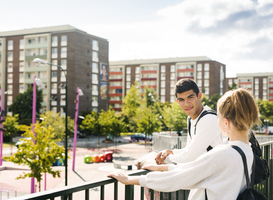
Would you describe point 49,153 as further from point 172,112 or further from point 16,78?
point 16,78

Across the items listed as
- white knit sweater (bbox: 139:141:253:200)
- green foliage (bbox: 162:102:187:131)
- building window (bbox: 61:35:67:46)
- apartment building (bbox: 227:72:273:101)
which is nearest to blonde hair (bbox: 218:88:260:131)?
white knit sweater (bbox: 139:141:253:200)

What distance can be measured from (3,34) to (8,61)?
7265 millimetres

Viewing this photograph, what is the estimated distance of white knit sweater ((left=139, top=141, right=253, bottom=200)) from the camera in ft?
5.69

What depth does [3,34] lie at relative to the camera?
67875mm

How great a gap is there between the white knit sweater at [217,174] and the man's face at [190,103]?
1292 mm

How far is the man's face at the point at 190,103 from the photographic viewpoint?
310cm

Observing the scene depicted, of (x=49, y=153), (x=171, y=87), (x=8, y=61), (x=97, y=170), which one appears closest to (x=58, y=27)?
(x=8, y=61)

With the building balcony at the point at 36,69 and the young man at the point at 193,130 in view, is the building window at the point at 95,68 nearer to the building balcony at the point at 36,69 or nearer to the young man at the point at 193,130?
the building balcony at the point at 36,69

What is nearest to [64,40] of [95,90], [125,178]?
[95,90]

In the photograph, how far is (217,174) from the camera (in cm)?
177

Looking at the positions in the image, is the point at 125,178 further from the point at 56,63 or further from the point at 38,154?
the point at 56,63

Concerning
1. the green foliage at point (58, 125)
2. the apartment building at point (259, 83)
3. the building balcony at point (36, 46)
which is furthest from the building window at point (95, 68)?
the apartment building at point (259, 83)

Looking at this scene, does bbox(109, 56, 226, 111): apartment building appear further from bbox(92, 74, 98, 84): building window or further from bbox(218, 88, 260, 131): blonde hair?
bbox(218, 88, 260, 131): blonde hair

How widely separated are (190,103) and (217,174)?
4.64 ft
